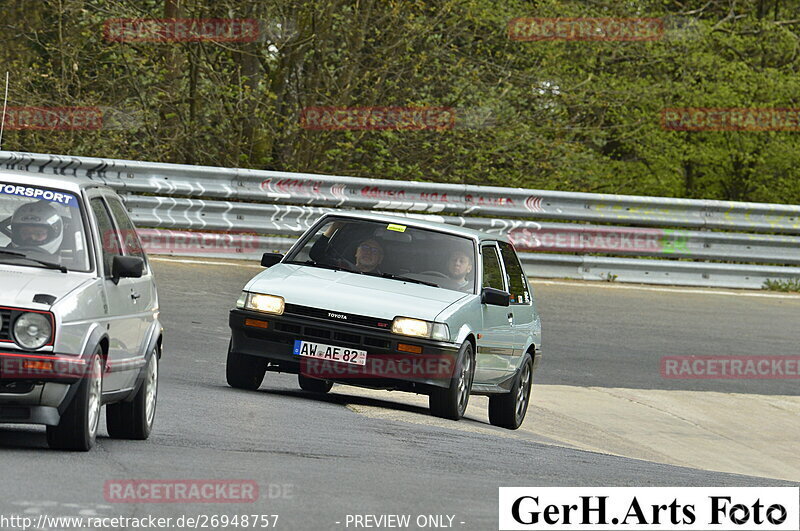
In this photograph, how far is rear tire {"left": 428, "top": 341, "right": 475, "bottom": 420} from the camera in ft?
36.7

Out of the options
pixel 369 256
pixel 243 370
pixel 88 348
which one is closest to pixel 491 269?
pixel 369 256

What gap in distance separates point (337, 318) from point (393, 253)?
4.07 feet

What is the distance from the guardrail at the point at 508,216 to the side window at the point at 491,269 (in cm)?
761

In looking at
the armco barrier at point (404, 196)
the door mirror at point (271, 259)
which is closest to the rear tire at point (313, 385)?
the door mirror at point (271, 259)

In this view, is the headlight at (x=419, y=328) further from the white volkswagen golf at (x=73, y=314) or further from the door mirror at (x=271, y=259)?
the white volkswagen golf at (x=73, y=314)

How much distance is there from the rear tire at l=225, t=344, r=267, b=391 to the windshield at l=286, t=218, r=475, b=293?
105cm

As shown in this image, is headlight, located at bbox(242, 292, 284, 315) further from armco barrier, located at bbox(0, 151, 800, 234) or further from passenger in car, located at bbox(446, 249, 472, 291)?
armco barrier, located at bbox(0, 151, 800, 234)

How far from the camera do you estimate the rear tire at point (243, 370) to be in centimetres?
1157

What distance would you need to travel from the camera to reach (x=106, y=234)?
8.55 metres

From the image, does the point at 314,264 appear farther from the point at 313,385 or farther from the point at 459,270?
the point at 459,270

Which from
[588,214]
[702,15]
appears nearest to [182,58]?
[588,214]

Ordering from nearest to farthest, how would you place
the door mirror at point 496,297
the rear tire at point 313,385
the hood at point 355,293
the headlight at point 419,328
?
the headlight at point 419,328 < the hood at point 355,293 < the door mirror at point 496,297 < the rear tire at point 313,385

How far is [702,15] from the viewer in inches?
1130

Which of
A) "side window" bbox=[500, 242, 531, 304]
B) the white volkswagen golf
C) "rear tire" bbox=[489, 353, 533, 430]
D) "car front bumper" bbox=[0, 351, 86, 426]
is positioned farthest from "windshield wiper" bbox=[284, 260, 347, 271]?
"car front bumper" bbox=[0, 351, 86, 426]
